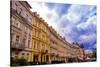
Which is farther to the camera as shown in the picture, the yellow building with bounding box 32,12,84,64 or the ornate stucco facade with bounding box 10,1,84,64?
the yellow building with bounding box 32,12,84,64

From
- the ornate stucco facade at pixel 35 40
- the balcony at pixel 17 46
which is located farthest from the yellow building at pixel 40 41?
the balcony at pixel 17 46

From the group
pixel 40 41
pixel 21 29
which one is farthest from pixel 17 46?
pixel 40 41

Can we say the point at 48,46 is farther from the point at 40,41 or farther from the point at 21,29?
the point at 21,29

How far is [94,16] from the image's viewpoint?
2668 mm

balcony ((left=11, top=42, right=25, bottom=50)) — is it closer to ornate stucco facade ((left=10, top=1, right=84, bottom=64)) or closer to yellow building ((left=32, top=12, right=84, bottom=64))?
ornate stucco facade ((left=10, top=1, right=84, bottom=64))

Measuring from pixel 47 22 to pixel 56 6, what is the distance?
0.82ft

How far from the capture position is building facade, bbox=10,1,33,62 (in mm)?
2242

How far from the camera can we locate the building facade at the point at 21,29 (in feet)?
7.36

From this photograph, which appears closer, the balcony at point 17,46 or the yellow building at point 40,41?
the balcony at point 17,46

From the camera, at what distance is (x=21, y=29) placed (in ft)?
7.57

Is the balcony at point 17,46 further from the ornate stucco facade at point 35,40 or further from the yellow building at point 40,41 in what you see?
the yellow building at point 40,41

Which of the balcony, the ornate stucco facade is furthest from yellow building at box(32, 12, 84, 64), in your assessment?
the balcony

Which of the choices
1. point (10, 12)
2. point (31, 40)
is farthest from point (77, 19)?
point (10, 12)
